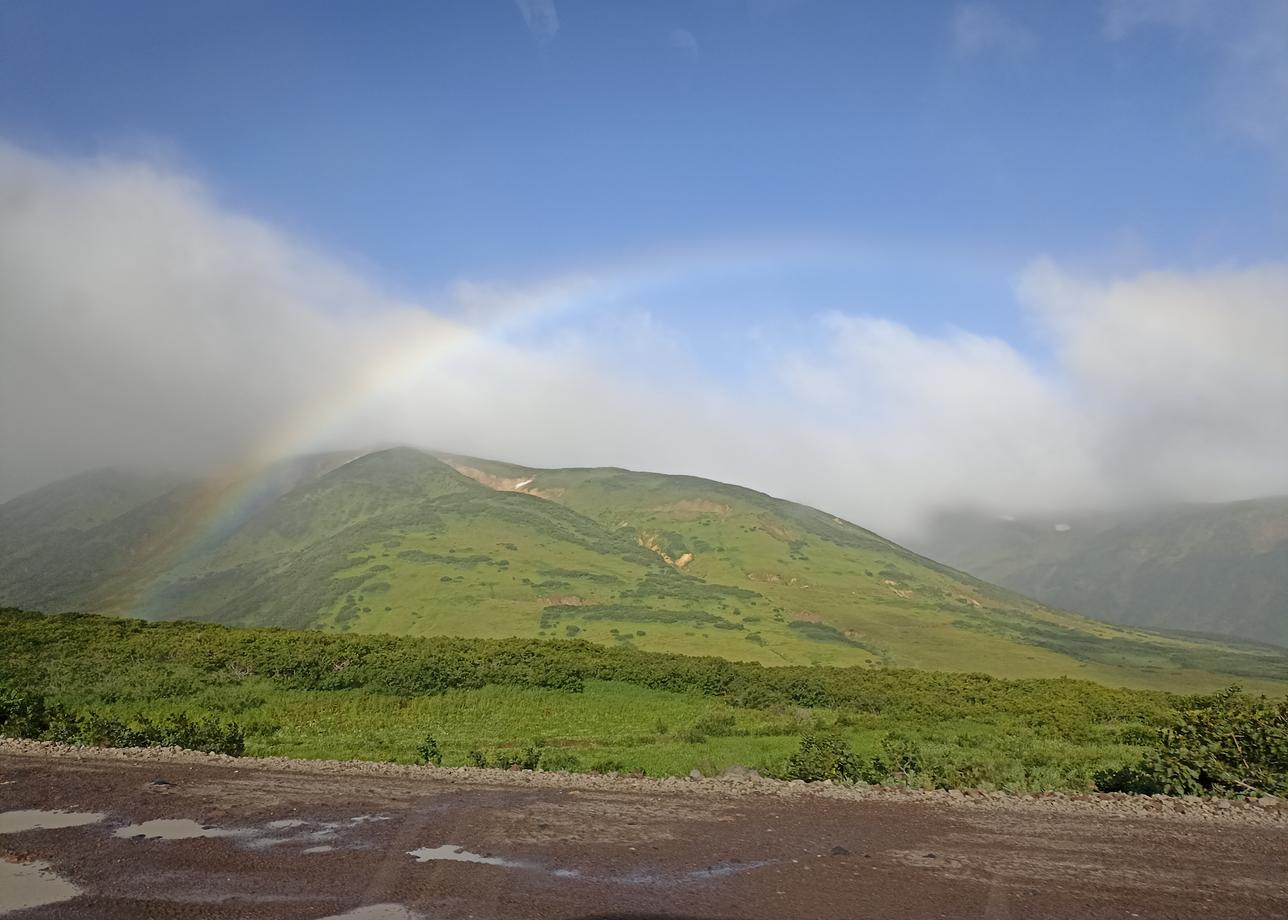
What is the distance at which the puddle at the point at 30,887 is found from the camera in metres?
9.12

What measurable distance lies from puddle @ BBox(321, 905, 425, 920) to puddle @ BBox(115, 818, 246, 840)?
4.36m

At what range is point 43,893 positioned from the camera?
9430 millimetres

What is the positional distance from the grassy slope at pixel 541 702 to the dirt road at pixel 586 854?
20.8 feet

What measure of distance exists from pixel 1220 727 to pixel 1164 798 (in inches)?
134

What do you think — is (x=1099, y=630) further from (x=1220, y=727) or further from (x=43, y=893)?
(x=43, y=893)

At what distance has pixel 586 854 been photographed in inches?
458

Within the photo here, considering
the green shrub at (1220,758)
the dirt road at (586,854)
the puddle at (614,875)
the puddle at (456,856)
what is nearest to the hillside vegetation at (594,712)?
the green shrub at (1220,758)

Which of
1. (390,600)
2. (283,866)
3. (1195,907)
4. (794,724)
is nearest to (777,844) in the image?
(1195,907)

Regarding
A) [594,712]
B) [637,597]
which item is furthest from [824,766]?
[637,597]

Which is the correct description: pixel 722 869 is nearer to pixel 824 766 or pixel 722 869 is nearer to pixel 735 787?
pixel 735 787

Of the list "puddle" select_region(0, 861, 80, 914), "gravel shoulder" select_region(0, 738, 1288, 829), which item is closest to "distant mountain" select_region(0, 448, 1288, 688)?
"gravel shoulder" select_region(0, 738, 1288, 829)

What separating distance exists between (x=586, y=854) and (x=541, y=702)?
3104cm

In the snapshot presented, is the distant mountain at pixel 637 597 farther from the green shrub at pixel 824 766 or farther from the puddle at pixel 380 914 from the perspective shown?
the puddle at pixel 380 914

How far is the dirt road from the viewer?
9398 millimetres
